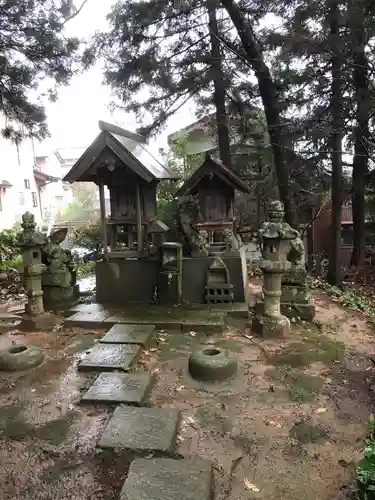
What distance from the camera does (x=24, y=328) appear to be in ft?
21.1

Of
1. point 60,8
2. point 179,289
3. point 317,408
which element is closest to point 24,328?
point 179,289

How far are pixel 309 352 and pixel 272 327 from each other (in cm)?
72

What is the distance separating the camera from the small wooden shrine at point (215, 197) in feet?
24.6

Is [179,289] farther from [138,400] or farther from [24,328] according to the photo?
[138,400]

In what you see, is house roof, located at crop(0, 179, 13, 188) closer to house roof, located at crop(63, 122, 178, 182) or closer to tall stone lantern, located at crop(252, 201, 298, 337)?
house roof, located at crop(63, 122, 178, 182)

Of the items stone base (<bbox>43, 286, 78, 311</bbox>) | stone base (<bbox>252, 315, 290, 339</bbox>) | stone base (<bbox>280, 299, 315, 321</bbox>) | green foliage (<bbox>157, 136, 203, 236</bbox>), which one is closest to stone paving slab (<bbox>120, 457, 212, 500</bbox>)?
stone base (<bbox>252, 315, 290, 339</bbox>)

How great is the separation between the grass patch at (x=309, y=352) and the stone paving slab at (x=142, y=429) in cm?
190

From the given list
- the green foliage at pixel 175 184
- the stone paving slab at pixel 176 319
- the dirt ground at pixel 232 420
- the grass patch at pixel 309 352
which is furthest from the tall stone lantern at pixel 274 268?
the green foliage at pixel 175 184

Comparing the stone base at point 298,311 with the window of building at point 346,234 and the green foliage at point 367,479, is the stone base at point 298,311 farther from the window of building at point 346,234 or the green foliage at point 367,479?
the window of building at point 346,234

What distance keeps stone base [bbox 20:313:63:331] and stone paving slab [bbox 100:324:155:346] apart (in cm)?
134


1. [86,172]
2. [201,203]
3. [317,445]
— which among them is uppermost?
[86,172]

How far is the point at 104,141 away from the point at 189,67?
4.57 m

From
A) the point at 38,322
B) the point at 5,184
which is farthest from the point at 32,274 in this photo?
the point at 5,184

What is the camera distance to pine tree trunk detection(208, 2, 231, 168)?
947cm
